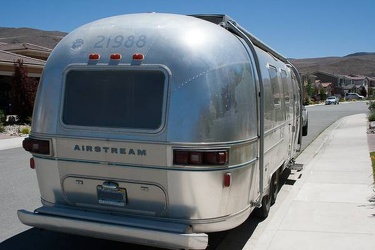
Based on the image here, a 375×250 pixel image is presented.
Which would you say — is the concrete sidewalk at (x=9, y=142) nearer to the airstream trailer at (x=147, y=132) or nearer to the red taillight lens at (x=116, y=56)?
the airstream trailer at (x=147, y=132)

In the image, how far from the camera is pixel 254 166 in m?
4.91

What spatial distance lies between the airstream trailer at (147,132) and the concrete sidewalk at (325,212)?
1131 millimetres

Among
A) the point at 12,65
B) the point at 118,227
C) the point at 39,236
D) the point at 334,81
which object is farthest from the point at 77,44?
the point at 334,81

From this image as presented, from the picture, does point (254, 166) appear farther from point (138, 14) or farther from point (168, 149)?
point (138, 14)

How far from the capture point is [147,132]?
13.8 feet

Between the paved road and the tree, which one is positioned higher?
the tree

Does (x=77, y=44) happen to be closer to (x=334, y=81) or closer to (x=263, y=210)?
(x=263, y=210)

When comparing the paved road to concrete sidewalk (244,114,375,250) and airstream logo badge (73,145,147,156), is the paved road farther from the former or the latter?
airstream logo badge (73,145,147,156)

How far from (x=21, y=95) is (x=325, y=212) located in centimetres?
2016

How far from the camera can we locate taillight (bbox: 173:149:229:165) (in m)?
4.10

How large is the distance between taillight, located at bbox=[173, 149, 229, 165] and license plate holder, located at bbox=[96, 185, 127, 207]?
0.71 meters

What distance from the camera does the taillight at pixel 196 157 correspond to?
4.10 meters

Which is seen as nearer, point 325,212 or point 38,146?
point 38,146

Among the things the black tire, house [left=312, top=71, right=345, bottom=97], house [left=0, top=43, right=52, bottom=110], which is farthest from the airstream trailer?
house [left=312, top=71, right=345, bottom=97]
